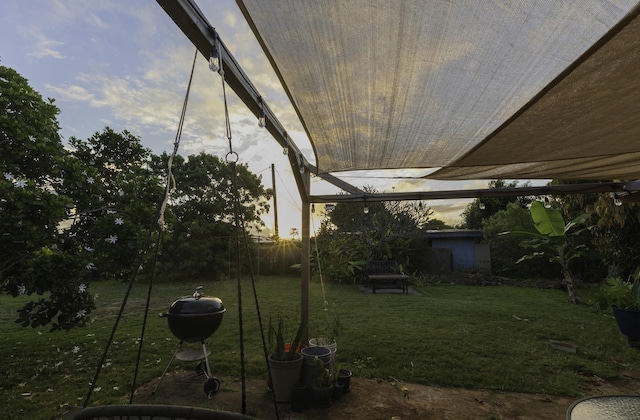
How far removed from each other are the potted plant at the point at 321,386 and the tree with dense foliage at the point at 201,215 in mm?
8956

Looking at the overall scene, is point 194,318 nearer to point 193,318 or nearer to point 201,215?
point 193,318

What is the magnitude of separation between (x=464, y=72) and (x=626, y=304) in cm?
519

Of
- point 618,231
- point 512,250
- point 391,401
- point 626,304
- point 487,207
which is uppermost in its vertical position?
point 487,207

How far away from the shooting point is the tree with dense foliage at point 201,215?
11.1 meters

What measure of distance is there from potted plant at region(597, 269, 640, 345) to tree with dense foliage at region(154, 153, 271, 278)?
9602mm

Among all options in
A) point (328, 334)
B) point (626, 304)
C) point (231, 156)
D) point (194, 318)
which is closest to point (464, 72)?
point (231, 156)

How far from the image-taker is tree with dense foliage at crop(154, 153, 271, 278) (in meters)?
11.1

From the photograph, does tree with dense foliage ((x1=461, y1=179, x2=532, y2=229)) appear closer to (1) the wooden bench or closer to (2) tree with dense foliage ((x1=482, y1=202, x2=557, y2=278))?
(2) tree with dense foliage ((x1=482, y1=202, x2=557, y2=278))

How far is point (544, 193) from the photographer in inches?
162

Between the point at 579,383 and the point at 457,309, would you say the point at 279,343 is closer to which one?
the point at 579,383

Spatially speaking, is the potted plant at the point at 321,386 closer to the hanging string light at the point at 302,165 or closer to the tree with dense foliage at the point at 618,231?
the hanging string light at the point at 302,165

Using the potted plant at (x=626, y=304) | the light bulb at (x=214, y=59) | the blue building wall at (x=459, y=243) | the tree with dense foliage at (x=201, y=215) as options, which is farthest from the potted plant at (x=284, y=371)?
the blue building wall at (x=459, y=243)

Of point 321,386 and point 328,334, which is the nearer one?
point 321,386

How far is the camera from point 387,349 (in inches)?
168
